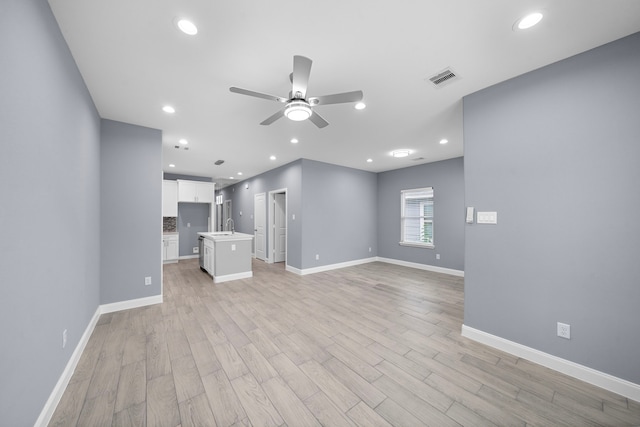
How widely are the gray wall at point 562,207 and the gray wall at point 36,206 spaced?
362 cm

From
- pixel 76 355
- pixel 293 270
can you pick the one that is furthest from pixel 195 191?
pixel 76 355

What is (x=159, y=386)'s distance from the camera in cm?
183

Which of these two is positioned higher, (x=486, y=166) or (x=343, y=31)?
(x=343, y=31)

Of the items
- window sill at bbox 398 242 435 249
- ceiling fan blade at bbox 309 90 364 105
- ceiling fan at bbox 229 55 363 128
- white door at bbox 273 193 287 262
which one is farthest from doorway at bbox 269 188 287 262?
ceiling fan blade at bbox 309 90 364 105

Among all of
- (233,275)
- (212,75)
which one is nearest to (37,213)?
(212,75)

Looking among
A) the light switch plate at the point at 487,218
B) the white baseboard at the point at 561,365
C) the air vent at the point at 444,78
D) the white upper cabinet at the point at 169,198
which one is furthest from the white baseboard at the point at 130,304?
the air vent at the point at 444,78

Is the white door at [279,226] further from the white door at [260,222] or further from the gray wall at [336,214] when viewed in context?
the gray wall at [336,214]

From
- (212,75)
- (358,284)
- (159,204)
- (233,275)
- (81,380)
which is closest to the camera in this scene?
(81,380)

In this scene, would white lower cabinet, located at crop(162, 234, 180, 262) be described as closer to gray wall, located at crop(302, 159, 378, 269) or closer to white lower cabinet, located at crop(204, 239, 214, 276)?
white lower cabinet, located at crop(204, 239, 214, 276)

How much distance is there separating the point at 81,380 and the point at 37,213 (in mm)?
1503

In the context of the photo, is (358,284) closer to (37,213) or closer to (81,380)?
(81,380)

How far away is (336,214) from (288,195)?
1.40 metres

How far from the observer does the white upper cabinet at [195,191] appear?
702 centimetres

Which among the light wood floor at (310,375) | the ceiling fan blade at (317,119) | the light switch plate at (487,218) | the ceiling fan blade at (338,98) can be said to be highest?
the ceiling fan blade at (338,98)
